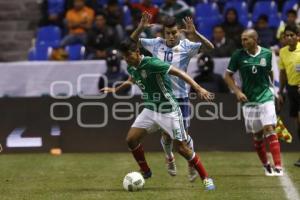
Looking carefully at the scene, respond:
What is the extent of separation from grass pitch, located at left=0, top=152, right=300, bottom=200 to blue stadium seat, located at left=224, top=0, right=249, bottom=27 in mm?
5211

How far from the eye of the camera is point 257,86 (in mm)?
12680

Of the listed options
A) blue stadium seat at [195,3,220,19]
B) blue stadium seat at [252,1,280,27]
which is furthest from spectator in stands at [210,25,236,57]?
blue stadium seat at [252,1,280,27]

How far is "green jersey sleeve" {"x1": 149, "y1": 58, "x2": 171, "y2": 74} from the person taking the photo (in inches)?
424

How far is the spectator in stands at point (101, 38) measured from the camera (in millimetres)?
19391

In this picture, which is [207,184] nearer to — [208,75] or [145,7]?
[208,75]

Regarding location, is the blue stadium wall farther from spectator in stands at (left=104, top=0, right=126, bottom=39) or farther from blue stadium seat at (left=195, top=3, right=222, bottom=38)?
blue stadium seat at (left=195, top=3, right=222, bottom=38)

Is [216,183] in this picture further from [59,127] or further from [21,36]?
[21,36]

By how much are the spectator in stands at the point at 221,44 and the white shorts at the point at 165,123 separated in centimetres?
739

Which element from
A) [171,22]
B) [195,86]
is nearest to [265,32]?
[171,22]

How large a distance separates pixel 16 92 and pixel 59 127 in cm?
230

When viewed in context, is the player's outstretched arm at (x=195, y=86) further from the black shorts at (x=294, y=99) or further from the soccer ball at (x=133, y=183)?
the black shorts at (x=294, y=99)

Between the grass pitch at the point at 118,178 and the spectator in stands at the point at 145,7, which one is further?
the spectator in stands at the point at 145,7

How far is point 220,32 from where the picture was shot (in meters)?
18.8

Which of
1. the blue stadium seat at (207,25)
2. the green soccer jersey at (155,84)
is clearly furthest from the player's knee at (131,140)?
the blue stadium seat at (207,25)
